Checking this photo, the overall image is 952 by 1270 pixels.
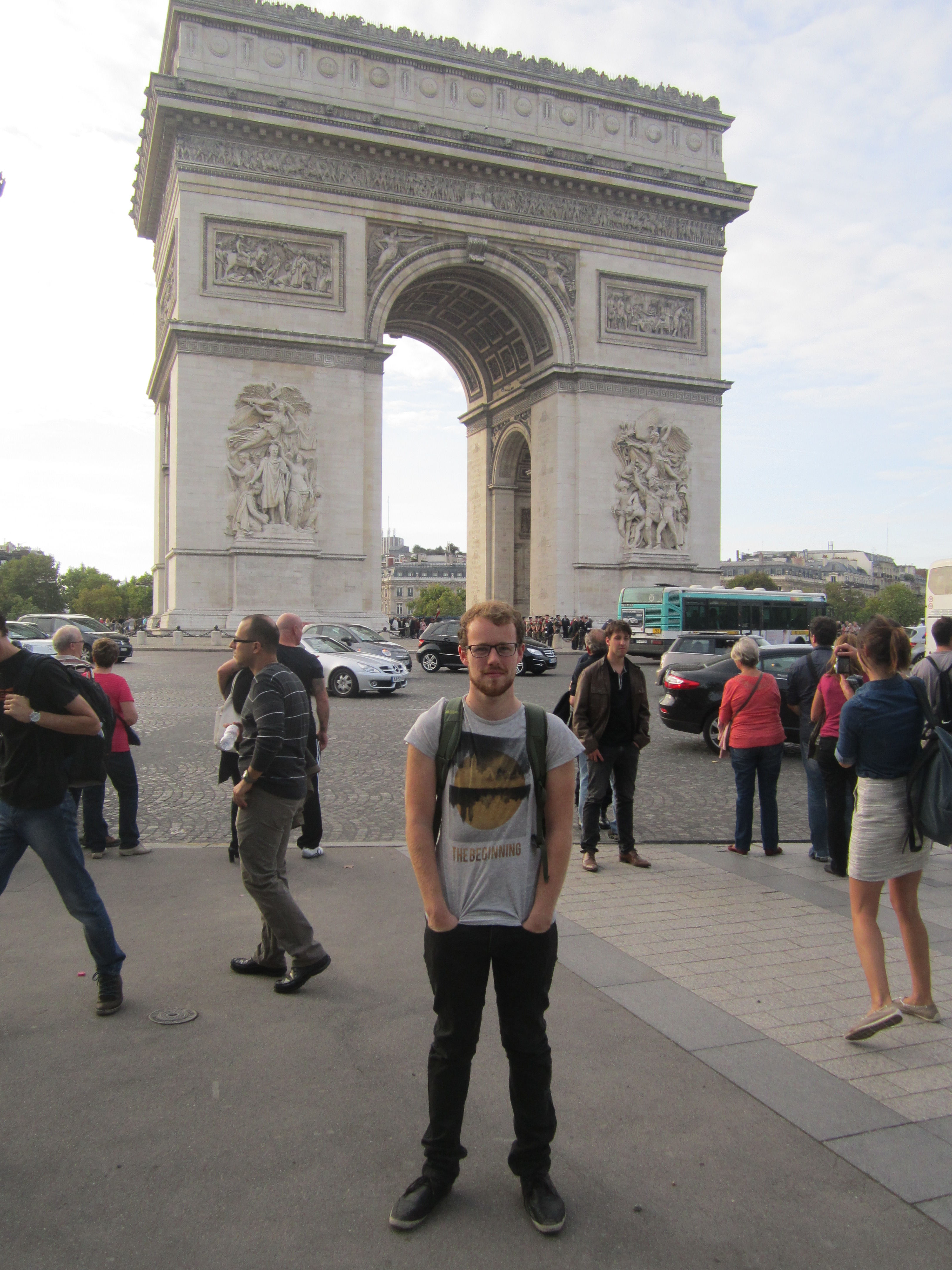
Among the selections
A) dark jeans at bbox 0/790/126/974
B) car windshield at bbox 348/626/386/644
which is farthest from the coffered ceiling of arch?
dark jeans at bbox 0/790/126/974

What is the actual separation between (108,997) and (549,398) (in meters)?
32.3

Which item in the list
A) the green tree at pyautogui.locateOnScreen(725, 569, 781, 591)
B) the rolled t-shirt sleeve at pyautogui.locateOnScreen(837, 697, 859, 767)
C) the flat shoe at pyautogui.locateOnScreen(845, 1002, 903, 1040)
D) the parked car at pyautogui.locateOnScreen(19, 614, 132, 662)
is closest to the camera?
the flat shoe at pyautogui.locateOnScreen(845, 1002, 903, 1040)

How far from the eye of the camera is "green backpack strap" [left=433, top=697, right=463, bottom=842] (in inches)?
112

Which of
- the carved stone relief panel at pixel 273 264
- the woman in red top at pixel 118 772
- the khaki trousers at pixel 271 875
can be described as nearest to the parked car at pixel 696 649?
the woman in red top at pixel 118 772

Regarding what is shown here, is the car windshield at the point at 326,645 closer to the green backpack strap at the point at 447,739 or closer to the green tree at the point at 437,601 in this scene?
the green backpack strap at the point at 447,739

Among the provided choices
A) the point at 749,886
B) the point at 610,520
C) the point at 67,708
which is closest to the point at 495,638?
the point at 67,708

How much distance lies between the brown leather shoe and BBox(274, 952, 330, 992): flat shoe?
295cm

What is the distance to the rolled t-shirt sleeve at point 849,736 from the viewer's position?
14.1ft

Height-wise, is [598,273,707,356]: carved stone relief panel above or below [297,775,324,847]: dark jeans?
above

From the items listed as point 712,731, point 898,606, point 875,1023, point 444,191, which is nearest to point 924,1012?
point 875,1023

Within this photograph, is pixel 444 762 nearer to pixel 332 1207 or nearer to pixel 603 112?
pixel 332 1207

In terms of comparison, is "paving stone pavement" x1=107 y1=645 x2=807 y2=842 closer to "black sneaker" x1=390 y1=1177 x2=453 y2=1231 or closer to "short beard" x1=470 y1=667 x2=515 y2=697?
"black sneaker" x1=390 y1=1177 x2=453 y2=1231

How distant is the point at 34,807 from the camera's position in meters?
4.18

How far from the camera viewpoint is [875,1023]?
3.97 metres
